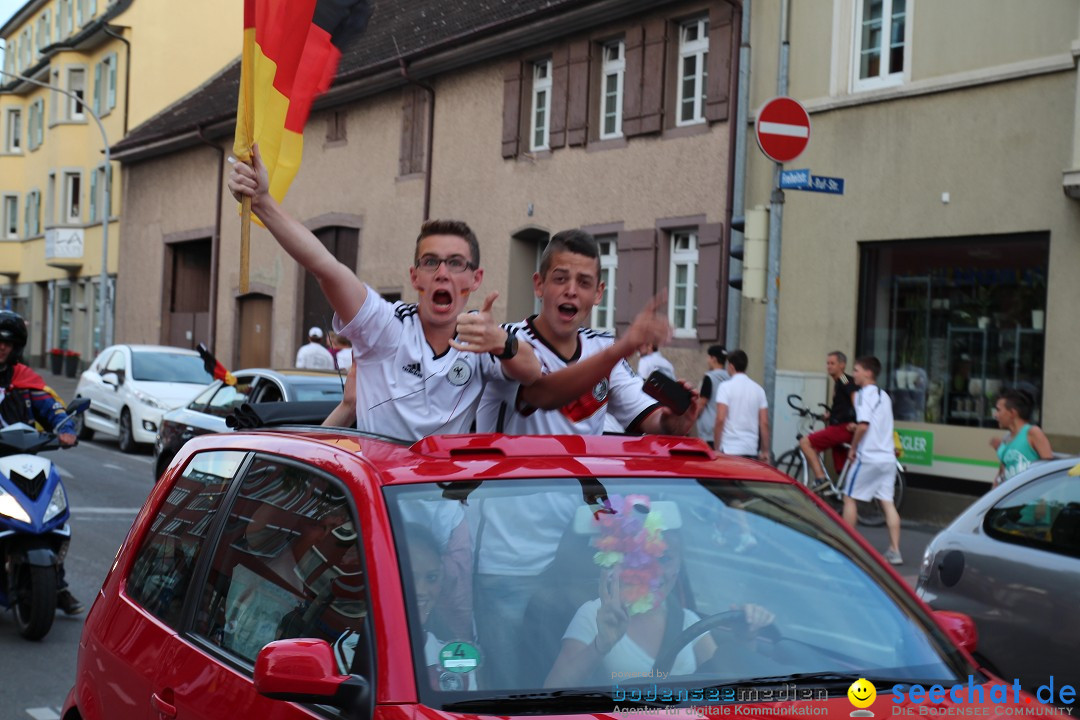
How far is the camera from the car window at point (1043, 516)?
5.72 m

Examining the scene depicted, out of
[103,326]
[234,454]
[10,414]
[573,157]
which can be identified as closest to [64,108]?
[103,326]

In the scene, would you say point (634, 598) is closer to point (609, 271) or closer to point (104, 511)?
point (104, 511)

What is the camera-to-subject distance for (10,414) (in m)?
8.09

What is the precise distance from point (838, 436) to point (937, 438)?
1.09m

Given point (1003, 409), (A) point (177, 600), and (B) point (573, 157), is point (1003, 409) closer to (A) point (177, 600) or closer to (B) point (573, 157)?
(A) point (177, 600)

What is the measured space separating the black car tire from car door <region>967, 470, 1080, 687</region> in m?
16.4

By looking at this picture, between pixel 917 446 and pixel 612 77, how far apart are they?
8.06 metres

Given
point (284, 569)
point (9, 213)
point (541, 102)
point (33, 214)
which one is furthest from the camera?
point (9, 213)

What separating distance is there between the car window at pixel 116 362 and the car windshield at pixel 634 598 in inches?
741

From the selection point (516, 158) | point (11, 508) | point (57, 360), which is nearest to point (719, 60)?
point (516, 158)

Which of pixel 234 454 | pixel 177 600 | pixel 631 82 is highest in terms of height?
pixel 631 82

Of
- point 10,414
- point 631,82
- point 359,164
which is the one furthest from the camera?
point 359,164

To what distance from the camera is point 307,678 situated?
2.60 meters

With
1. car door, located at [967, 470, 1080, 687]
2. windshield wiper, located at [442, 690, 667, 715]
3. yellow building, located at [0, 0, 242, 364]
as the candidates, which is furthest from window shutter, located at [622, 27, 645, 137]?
yellow building, located at [0, 0, 242, 364]
